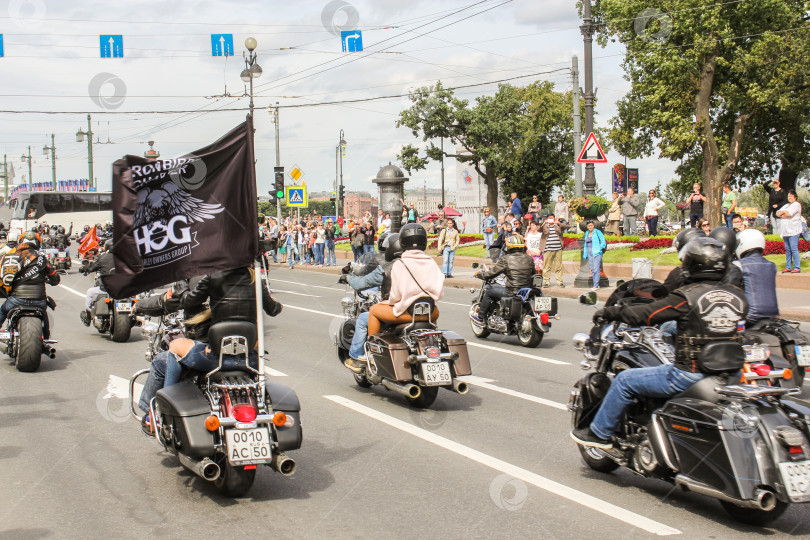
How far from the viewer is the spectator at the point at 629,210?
28.4 m

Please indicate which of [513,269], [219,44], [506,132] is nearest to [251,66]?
[219,44]

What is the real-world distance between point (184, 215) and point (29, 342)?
5777 mm

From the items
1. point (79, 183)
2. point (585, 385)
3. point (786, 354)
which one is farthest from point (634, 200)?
point (79, 183)

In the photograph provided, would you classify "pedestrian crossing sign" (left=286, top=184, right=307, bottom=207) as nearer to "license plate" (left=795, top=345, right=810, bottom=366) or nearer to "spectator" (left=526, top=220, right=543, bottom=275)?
"spectator" (left=526, top=220, right=543, bottom=275)

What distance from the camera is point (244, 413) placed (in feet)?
17.0

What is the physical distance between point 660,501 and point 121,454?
398cm

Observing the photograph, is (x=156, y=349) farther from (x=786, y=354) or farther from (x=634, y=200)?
(x=634, y=200)

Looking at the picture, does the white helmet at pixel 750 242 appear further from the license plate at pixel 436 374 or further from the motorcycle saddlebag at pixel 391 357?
the motorcycle saddlebag at pixel 391 357

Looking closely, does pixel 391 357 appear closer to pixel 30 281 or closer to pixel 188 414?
pixel 188 414

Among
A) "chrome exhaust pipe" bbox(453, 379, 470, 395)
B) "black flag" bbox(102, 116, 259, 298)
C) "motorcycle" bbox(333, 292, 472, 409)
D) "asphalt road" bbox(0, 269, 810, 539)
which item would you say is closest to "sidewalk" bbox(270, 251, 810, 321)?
"motorcycle" bbox(333, 292, 472, 409)

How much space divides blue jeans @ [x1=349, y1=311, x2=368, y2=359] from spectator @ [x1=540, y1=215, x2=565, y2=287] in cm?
1221

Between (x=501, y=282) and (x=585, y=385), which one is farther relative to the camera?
(x=501, y=282)

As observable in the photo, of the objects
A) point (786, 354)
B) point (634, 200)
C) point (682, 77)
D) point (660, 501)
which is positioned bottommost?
point (660, 501)

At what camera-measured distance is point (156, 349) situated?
269 inches
